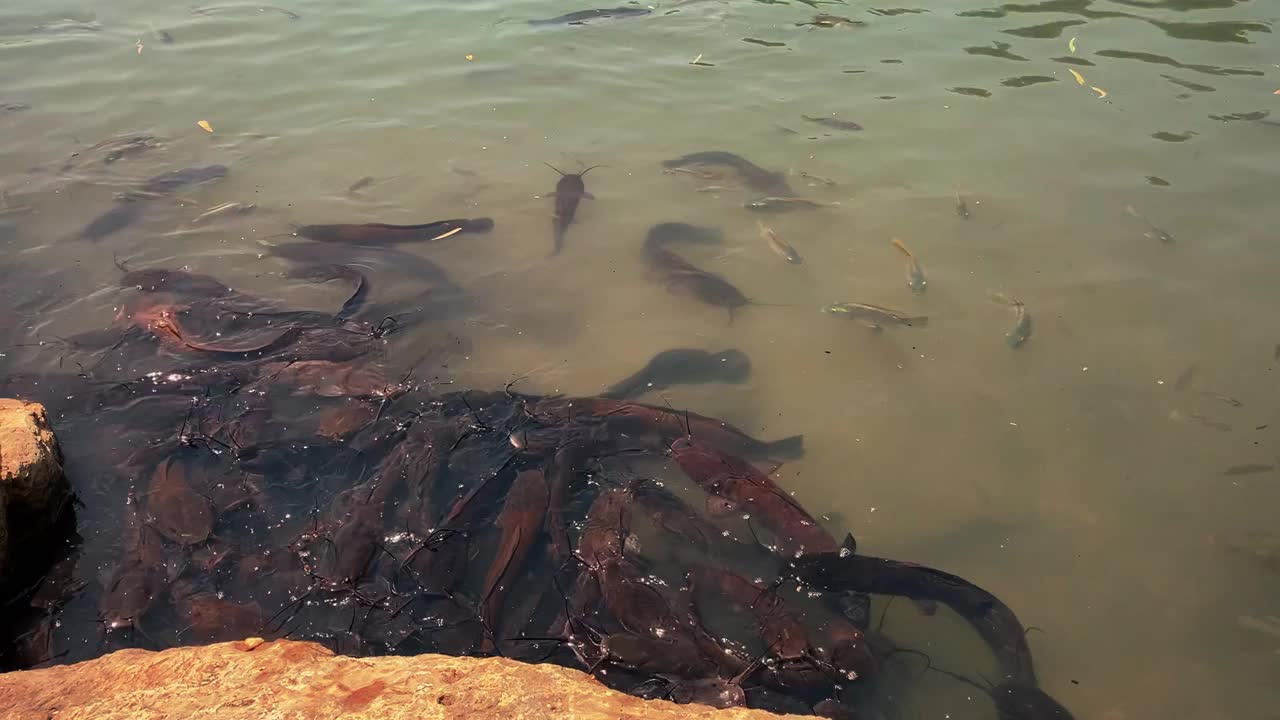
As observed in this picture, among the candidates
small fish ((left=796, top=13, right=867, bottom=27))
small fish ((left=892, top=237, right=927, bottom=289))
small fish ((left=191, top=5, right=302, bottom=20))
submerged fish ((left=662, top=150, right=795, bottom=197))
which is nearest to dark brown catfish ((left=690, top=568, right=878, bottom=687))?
small fish ((left=892, top=237, right=927, bottom=289))

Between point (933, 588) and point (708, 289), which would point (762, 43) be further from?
point (933, 588)

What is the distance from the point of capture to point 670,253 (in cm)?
611

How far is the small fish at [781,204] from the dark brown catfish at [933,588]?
11.2ft

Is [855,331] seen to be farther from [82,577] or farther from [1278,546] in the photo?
[82,577]

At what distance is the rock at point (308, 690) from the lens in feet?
7.88

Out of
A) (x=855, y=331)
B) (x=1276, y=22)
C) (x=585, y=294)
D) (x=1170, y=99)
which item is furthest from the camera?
(x=1276, y=22)

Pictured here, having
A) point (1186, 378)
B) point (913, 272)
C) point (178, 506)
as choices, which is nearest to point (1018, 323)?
point (913, 272)

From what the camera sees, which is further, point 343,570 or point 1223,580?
point 1223,580

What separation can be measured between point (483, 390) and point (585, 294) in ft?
4.07

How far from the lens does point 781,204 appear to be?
260 inches

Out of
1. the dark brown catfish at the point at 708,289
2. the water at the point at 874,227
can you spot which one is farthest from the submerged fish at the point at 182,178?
the dark brown catfish at the point at 708,289

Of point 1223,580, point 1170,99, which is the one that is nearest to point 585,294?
point 1223,580

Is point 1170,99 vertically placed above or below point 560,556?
above

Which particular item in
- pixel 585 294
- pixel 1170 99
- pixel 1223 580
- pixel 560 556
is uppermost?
pixel 1170 99
